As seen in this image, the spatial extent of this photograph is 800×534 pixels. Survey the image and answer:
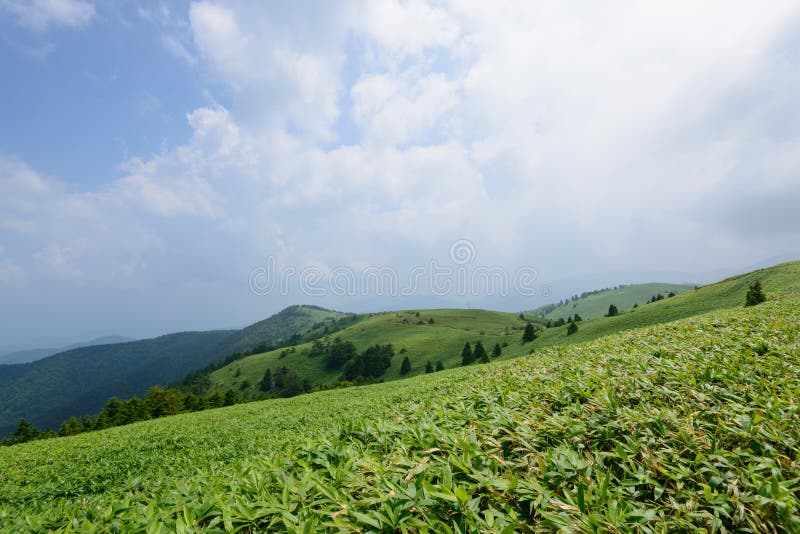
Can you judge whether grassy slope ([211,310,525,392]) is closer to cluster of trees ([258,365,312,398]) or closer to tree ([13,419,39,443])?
cluster of trees ([258,365,312,398])

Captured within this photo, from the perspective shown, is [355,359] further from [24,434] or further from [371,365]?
[24,434]

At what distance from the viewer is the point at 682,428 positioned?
13.5ft

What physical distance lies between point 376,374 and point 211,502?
Answer: 97160 mm

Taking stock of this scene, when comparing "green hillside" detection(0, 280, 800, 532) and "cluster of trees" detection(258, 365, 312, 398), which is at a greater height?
"green hillside" detection(0, 280, 800, 532)

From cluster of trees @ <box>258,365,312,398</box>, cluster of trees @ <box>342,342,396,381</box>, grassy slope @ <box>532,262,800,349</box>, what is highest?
grassy slope @ <box>532,262,800,349</box>

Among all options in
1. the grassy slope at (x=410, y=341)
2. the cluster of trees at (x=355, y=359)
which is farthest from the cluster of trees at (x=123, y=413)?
the grassy slope at (x=410, y=341)

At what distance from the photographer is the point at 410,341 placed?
119125 millimetres

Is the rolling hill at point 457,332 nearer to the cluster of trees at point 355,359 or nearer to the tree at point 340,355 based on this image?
the cluster of trees at point 355,359

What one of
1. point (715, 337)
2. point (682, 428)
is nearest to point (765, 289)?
point (715, 337)

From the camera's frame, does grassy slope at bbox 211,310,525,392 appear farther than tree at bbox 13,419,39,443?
Yes

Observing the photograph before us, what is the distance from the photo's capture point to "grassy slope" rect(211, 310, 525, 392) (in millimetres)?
97562

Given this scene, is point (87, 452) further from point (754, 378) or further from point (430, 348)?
point (430, 348)

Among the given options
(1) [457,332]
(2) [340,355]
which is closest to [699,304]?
(1) [457,332]

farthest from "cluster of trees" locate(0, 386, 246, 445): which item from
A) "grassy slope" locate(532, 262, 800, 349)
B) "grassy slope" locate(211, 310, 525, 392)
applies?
"grassy slope" locate(532, 262, 800, 349)
